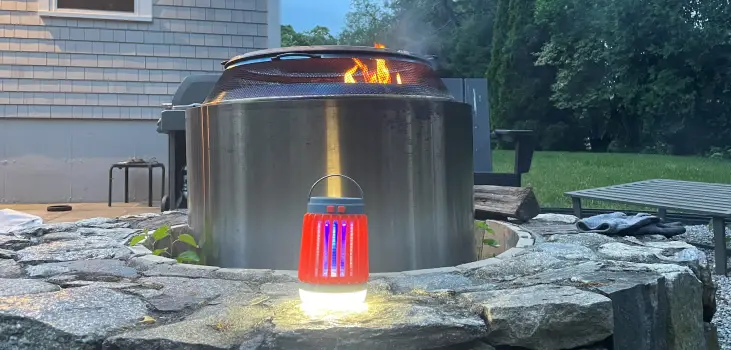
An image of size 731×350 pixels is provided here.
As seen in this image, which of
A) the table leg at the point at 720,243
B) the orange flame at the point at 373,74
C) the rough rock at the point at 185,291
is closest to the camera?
the rough rock at the point at 185,291

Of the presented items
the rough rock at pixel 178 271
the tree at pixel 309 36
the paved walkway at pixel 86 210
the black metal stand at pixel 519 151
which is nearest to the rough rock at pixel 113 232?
the rough rock at pixel 178 271

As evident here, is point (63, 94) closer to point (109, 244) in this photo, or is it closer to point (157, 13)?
point (157, 13)

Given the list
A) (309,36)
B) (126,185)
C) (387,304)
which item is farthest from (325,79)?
(309,36)

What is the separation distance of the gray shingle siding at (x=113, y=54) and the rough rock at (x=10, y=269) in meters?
5.10

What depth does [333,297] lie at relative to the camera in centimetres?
154

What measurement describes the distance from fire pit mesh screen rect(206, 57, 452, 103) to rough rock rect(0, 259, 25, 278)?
2.81 feet

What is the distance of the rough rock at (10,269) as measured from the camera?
2.01m

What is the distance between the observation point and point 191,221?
2.52m

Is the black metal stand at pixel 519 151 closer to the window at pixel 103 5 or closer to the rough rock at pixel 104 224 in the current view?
the rough rock at pixel 104 224

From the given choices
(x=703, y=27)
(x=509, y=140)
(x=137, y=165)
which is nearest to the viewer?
(x=509, y=140)

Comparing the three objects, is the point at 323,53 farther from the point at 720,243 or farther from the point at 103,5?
the point at 103,5

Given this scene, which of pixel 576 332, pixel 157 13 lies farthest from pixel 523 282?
pixel 157 13

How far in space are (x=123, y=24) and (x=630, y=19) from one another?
13872 millimetres

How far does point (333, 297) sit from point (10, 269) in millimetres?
1191
